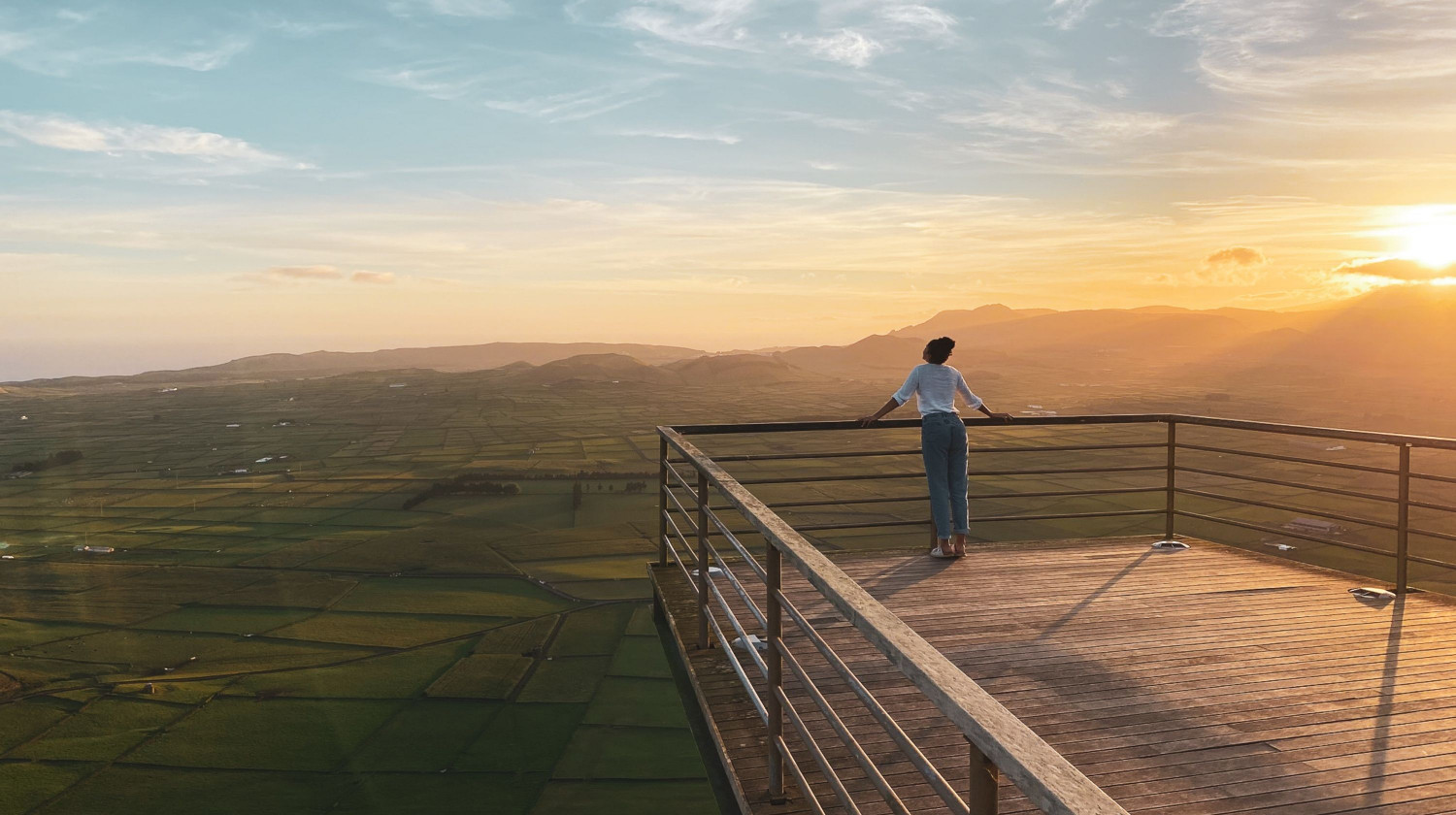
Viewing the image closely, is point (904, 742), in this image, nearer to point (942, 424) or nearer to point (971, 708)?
point (971, 708)

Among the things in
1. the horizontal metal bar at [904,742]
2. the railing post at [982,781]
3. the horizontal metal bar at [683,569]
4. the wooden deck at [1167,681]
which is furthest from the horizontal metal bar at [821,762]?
the horizontal metal bar at [683,569]

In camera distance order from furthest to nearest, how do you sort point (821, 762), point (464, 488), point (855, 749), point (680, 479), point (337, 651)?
point (464, 488) → point (337, 651) → point (680, 479) → point (821, 762) → point (855, 749)

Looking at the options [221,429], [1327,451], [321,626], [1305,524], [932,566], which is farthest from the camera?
[221,429]

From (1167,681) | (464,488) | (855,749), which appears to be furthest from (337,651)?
(855,749)

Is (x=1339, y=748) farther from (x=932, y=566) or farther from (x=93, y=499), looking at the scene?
(x=93, y=499)

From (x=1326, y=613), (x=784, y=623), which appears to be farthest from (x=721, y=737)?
(x=1326, y=613)

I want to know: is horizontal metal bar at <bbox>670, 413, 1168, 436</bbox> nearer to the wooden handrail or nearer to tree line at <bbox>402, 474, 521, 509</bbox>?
the wooden handrail

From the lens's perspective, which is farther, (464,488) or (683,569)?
(464,488)
